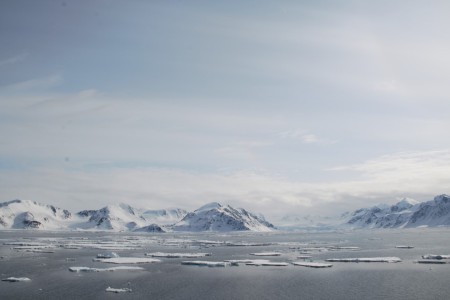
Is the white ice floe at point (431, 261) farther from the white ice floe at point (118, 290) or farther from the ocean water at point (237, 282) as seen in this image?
the white ice floe at point (118, 290)

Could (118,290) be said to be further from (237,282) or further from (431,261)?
(431,261)

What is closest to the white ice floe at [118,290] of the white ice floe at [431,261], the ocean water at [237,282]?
the ocean water at [237,282]

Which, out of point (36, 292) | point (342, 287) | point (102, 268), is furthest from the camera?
point (102, 268)

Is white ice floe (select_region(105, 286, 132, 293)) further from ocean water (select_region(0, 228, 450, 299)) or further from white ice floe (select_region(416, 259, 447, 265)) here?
white ice floe (select_region(416, 259, 447, 265))

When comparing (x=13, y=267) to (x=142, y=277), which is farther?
(x=13, y=267)

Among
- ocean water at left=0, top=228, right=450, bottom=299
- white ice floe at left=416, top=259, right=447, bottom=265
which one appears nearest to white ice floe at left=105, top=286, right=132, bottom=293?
ocean water at left=0, top=228, right=450, bottom=299

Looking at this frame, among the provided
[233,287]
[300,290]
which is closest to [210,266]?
[233,287]

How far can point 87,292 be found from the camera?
55219 millimetres

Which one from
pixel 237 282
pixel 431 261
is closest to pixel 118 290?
pixel 237 282

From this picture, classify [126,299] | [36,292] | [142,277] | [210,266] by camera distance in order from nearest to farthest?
[126,299]
[36,292]
[142,277]
[210,266]

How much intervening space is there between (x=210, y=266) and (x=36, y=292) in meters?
35.2

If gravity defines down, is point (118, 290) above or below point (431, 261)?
below

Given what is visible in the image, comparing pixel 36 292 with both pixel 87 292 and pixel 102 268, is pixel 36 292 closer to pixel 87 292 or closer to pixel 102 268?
pixel 87 292

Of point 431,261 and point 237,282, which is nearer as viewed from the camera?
point 237,282
